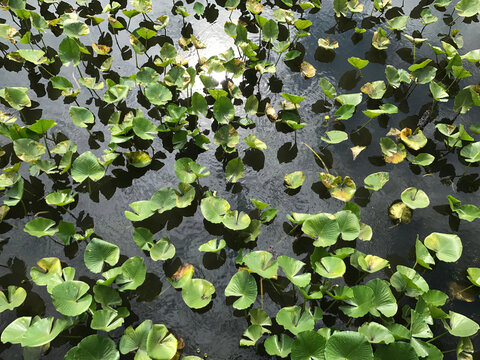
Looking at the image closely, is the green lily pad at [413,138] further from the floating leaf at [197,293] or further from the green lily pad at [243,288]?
the floating leaf at [197,293]

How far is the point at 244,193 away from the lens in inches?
74.9

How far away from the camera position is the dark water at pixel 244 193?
160cm

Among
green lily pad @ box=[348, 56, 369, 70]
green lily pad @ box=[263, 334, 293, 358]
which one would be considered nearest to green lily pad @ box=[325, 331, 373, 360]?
green lily pad @ box=[263, 334, 293, 358]

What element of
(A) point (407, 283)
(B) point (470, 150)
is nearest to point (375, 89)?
(B) point (470, 150)

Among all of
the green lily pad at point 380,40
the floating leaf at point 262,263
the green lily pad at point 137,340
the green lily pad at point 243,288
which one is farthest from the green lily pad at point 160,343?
the green lily pad at point 380,40

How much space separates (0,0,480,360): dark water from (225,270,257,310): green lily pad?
0.11 meters

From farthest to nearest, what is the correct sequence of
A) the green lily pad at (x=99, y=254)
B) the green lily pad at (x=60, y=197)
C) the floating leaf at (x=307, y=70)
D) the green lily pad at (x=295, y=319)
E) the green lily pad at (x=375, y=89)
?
the floating leaf at (x=307, y=70) < the green lily pad at (x=375, y=89) < the green lily pad at (x=60, y=197) < the green lily pad at (x=99, y=254) < the green lily pad at (x=295, y=319)

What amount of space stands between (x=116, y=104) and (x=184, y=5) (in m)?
0.95

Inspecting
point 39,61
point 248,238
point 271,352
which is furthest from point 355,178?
point 39,61

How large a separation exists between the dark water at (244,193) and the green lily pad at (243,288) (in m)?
0.11

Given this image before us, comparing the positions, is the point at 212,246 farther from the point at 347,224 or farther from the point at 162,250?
the point at 347,224

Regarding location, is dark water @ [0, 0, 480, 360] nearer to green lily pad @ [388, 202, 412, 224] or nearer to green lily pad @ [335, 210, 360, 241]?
green lily pad @ [388, 202, 412, 224]

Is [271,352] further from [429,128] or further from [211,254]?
[429,128]

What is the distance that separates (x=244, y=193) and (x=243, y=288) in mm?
506
